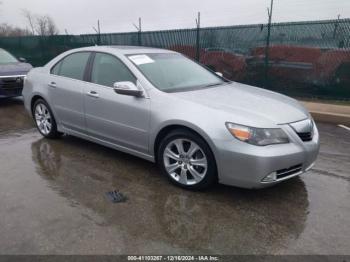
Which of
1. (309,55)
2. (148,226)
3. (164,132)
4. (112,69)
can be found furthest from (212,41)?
(148,226)

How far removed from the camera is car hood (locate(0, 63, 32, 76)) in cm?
897

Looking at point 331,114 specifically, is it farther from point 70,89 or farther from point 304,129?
point 70,89

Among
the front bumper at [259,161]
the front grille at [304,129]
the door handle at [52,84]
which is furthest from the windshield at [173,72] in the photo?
A: the door handle at [52,84]

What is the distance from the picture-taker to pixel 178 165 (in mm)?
4082

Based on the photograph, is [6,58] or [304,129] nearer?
[304,129]

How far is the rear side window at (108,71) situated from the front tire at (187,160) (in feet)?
3.21

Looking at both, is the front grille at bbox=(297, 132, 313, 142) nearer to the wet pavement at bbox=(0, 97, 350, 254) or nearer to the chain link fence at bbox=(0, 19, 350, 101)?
the wet pavement at bbox=(0, 97, 350, 254)

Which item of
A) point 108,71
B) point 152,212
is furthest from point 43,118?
point 152,212

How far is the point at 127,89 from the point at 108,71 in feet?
2.53

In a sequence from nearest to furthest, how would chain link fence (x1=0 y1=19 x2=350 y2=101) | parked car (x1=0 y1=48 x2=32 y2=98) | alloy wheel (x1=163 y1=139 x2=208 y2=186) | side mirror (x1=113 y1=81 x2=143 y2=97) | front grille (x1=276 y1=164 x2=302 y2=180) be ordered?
1. front grille (x1=276 y1=164 x2=302 y2=180)
2. alloy wheel (x1=163 y1=139 x2=208 y2=186)
3. side mirror (x1=113 y1=81 x2=143 y2=97)
4. parked car (x1=0 y1=48 x2=32 y2=98)
5. chain link fence (x1=0 y1=19 x2=350 y2=101)

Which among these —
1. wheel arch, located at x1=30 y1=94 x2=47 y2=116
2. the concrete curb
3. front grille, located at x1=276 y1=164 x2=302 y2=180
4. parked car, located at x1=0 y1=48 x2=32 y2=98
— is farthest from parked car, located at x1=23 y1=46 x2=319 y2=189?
parked car, located at x1=0 y1=48 x2=32 y2=98

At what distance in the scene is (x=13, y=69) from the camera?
30.2ft

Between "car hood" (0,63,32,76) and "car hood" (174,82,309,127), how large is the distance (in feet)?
21.1

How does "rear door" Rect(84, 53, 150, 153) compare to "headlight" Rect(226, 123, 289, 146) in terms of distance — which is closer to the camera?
"headlight" Rect(226, 123, 289, 146)
